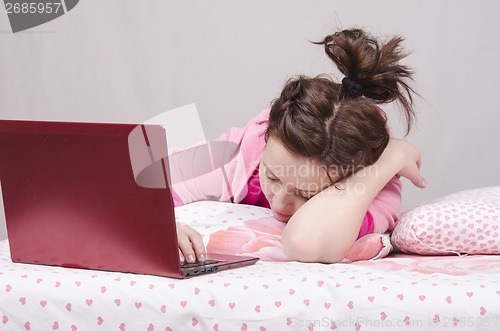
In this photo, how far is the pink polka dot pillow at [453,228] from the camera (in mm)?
1616

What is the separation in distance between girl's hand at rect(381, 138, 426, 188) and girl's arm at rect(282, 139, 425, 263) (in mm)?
30

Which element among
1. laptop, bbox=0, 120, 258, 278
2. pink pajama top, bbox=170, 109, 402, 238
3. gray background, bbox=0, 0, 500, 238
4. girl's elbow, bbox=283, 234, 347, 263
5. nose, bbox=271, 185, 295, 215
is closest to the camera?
laptop, bbox=0, 120, 258, 278

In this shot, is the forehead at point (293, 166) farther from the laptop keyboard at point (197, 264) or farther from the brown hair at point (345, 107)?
the laptop keyboard at point (197, 264)

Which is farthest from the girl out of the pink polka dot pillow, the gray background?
the gray background

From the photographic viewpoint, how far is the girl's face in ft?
5.32

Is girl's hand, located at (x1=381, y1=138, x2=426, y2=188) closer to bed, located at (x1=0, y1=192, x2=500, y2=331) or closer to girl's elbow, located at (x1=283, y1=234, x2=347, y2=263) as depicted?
girl's elbow, located at (x1=283, y1=234, x2=347, y2=263)

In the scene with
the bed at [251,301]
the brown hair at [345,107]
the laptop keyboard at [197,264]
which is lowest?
the bed at [251,301]

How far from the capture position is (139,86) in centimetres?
307

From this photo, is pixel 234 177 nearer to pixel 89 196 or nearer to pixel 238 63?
pixel 89 196

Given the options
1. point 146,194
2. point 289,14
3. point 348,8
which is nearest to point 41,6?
point 289,14

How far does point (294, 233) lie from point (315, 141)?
19cm

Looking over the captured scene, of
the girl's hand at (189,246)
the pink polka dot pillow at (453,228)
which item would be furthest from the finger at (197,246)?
the pink polka dot pillow at (453,228)

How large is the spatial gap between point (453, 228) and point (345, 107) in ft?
1.06

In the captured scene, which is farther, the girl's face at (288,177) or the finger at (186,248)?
the girl's face at (288,177)
